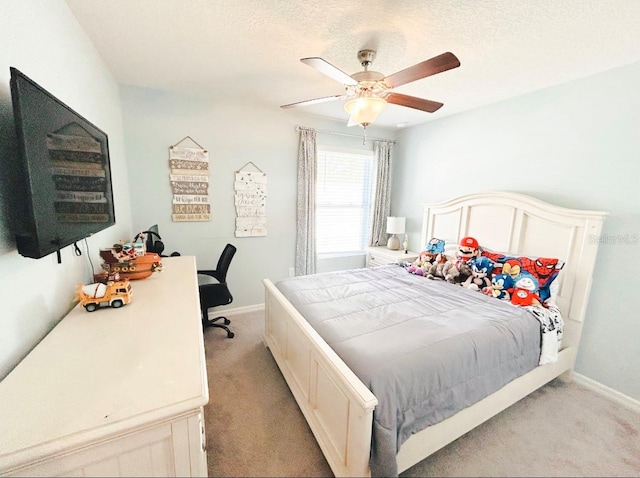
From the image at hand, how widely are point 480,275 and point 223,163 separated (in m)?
2.95

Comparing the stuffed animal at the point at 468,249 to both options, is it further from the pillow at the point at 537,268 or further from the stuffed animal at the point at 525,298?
the stuffed animal at the point at 525,298

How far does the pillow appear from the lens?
2104 mm

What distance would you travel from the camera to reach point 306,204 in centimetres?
351

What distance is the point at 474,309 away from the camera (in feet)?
6.42

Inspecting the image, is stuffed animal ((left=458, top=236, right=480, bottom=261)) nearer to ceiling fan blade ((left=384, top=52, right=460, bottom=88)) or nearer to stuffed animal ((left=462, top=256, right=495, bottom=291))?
stuffed animal ((left=462, top=256, right=495, bottom=291))

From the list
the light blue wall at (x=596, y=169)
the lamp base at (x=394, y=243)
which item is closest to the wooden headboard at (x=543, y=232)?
the light blue wall at (x=596, y=169)

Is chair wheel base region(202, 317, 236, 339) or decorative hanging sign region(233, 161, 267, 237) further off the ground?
decorative hanging sign region(233, 161, 267, 237)

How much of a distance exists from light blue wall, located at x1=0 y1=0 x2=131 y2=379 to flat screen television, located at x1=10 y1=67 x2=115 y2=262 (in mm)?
83

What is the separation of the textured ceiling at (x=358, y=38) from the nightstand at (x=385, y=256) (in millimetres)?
1940

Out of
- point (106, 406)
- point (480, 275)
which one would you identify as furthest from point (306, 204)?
point (106, 406)

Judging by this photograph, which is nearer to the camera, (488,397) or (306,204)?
(488,397)

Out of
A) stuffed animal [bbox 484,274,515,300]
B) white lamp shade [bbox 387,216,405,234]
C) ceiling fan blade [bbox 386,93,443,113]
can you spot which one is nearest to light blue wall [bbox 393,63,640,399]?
stuffed animal [bbox 484,274,515,300]

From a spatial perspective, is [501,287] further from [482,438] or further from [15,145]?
[15,145]

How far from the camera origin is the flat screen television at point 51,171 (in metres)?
0.87
